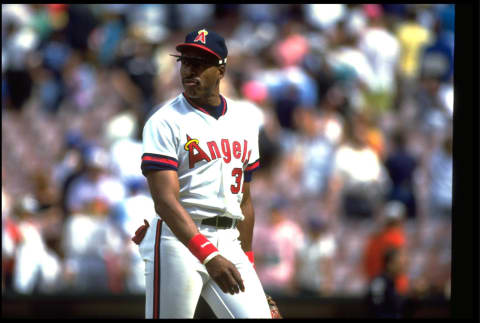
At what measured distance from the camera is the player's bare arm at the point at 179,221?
4.45 m

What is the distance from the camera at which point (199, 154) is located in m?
4.68

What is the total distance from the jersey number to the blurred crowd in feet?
13.6

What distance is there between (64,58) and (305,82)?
12.9 ft

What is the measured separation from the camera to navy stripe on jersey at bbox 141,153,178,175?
4.54 metres

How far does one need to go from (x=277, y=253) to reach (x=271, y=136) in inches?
89.4

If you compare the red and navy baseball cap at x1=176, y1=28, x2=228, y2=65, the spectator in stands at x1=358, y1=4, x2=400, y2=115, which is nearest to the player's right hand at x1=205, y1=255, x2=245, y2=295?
the red and navy baseball cap at x1=176, y1=28, x2=228, y2=65

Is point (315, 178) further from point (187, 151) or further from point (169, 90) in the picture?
point (187, 151)

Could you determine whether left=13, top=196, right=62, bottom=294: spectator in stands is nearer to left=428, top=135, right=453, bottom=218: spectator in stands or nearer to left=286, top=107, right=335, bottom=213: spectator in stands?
left=286, top=107, right=335, bottom=213: spectator in stands

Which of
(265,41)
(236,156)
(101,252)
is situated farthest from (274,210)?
(236,156)

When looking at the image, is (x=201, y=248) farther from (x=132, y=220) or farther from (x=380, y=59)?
(x=380, y=59)

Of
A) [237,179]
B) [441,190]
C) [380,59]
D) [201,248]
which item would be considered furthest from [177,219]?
[380,59]

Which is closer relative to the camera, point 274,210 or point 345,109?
point 274,210

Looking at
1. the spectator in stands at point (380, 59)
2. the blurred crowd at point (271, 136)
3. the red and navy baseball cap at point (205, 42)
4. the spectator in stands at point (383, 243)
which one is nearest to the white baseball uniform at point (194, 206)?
the red and navy baseball cap at point (205, 42)

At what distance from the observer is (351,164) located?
11.5 m
